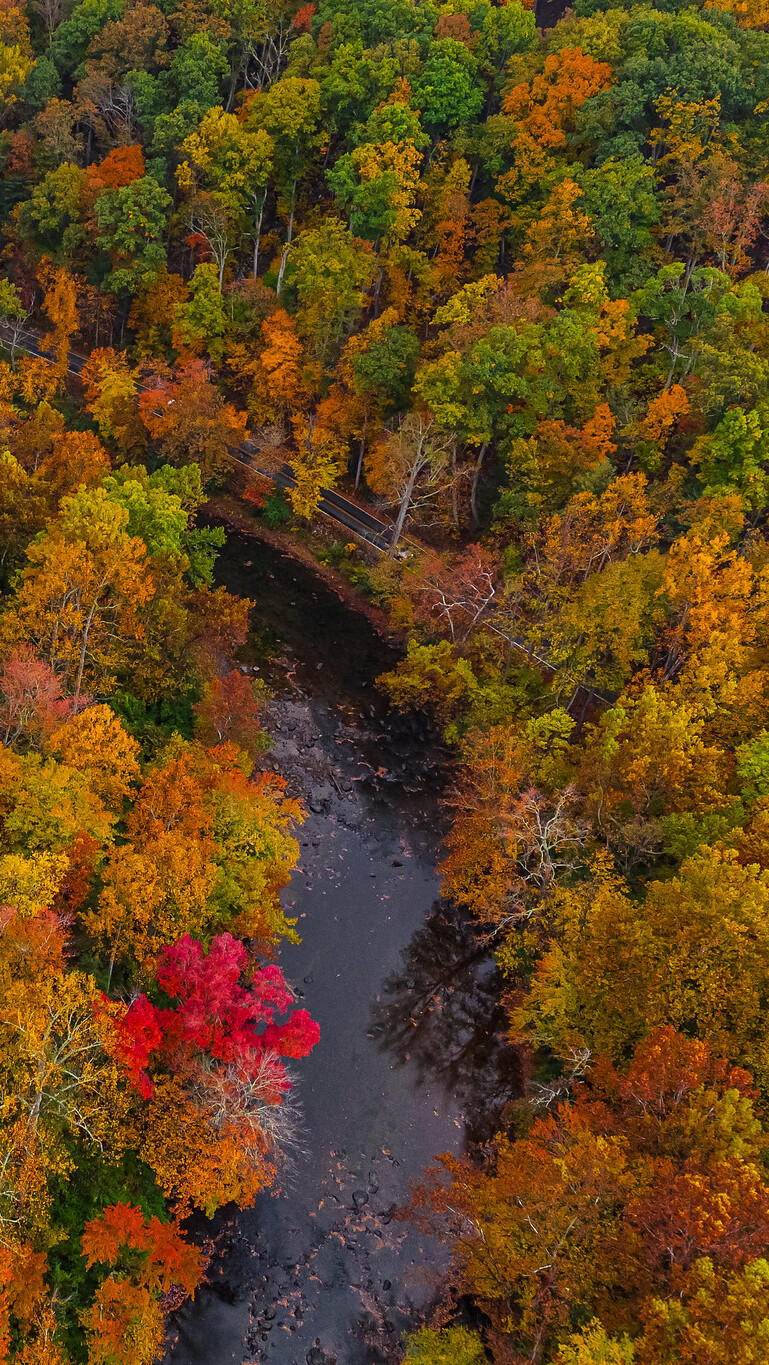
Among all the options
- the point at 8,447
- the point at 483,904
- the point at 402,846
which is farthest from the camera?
the point at 8,447

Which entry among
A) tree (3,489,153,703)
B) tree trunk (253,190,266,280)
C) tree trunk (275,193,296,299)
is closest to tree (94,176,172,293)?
tree trunk (253,190,266,280)

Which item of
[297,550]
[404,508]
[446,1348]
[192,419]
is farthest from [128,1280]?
[192,419]

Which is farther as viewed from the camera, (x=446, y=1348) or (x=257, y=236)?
(x=257, y=236)

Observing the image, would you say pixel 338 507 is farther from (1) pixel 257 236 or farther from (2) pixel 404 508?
(1) pixel 257 236

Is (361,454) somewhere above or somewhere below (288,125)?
below

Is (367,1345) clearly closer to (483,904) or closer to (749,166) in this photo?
(483,904)

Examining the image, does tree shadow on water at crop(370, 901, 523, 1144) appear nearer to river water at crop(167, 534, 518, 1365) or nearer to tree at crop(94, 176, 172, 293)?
river water at crop(167, 534, 518, 1365)

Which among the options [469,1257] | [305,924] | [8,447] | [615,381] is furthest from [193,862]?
[615,381]
